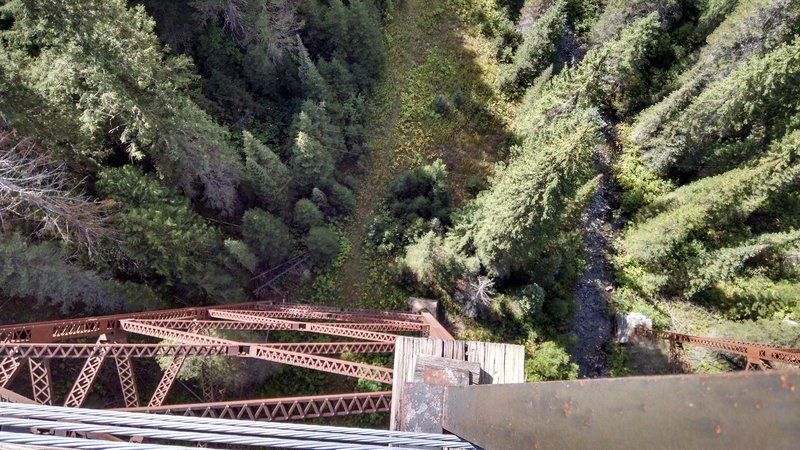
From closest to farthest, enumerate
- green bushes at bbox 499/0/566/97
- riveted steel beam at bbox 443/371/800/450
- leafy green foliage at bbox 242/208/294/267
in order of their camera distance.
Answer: riveted steel beam at bbox 443/371/800/450 < leafy green foliage at bbox 242/208/294/267 < green bushes at bbox 499/0/566/97

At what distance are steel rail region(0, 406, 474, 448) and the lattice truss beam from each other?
4.39m

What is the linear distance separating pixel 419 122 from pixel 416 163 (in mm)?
2786

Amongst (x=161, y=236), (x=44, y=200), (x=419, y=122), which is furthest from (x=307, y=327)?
(x=419, y=122)

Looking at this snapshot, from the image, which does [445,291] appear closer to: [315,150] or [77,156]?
[315,150]

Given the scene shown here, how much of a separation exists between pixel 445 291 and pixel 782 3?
19964 mm

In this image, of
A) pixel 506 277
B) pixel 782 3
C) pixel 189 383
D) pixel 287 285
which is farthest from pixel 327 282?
pixel 782 3

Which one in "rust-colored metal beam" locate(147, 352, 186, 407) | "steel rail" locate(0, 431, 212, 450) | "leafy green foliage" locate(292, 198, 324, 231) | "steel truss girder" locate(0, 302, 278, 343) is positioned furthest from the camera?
"leafy green foliage" locate(292, 198, 324, 231)

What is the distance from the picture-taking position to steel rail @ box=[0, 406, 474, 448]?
15.9ft

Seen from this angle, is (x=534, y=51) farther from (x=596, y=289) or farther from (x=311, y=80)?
(x=596, y=289)

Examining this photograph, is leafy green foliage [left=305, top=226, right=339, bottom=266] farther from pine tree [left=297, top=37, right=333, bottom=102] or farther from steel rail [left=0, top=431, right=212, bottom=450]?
steel rail [left=0, top=431, right=212, bottom=450]

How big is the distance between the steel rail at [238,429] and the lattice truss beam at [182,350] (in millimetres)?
4395

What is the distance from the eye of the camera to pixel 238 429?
195 inches

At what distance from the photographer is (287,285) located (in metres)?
20.7

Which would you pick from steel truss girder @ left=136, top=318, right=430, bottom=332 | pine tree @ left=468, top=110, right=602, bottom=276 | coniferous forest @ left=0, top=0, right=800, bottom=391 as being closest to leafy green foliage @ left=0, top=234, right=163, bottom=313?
coniferous forest @ left=0, top=0, right=800, bottom=391
